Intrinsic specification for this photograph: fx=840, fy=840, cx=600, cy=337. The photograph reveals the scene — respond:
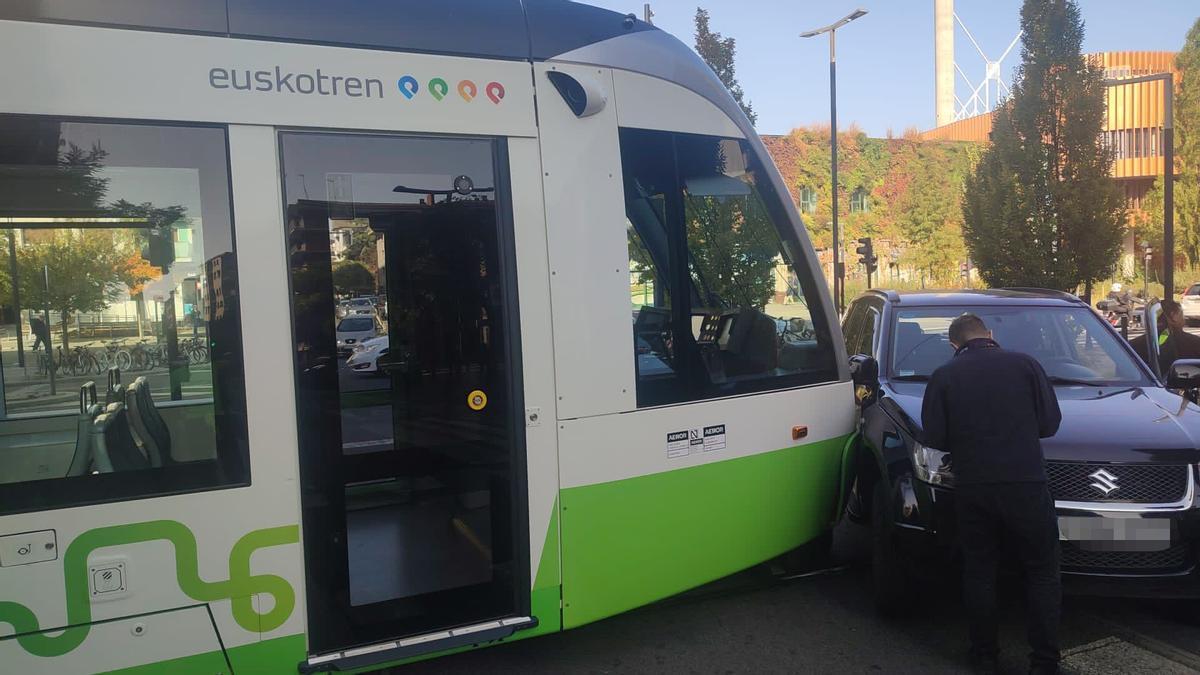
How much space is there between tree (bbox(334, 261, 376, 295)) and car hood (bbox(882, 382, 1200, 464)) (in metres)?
2.95

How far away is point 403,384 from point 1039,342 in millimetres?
4324

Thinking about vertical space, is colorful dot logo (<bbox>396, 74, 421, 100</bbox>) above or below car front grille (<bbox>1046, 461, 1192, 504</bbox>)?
above

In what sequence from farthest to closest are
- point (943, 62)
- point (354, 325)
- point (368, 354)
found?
1. point (943, 62)
2. point (368, 354)
3. point (354, 325)

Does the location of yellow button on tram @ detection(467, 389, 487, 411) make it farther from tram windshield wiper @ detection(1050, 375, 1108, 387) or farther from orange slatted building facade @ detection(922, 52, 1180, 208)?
orange slatted building facade @ detection(922, 52, 1180, 208)

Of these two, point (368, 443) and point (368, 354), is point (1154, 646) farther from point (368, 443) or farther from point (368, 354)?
point (368, 354)

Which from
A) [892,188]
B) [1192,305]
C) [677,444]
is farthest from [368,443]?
[892,188]

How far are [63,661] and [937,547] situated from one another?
3.78 metres

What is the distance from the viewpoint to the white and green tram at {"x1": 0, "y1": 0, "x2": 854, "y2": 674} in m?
2.92

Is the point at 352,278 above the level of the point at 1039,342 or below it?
above

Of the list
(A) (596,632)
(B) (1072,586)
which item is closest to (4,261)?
(A) (596,632)

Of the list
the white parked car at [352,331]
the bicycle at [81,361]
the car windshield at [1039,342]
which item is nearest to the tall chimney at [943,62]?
the car windshield at [1039,342]

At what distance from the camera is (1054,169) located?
58.1 ft

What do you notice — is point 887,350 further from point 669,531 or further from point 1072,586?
point 669,531

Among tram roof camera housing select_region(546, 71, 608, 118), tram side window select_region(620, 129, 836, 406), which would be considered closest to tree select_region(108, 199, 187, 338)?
tram roof camera housing select_region(546, 71, 608, 118)
